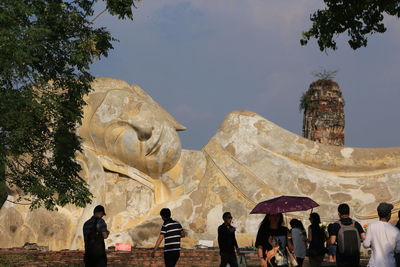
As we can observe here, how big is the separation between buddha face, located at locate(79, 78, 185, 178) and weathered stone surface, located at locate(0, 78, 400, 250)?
0.07 ft

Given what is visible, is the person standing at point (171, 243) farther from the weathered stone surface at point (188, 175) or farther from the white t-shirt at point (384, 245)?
Answer: the weathered stone surface at point (188, 175)

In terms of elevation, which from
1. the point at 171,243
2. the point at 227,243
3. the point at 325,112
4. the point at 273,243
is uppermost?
the point at 325,112

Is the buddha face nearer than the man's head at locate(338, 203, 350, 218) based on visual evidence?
No

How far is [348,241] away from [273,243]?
861mm

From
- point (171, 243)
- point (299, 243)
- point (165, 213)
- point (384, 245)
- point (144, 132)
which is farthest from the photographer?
point (144, 132)

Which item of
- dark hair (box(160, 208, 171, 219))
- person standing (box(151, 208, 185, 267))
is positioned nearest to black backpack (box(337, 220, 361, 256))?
person standing (box(151, 208, 185, 267))

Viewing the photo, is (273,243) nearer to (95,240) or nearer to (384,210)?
(384,210)

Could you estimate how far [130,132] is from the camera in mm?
16797

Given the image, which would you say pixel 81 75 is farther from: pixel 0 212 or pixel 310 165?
pixel 310 165

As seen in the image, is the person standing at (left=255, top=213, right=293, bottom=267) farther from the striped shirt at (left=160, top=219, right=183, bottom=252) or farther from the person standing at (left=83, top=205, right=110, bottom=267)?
the person standing at (left=83, top=205, right=110, bottom=267)

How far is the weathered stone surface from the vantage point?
53.3ft

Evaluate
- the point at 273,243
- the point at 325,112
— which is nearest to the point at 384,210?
the point at 273,243

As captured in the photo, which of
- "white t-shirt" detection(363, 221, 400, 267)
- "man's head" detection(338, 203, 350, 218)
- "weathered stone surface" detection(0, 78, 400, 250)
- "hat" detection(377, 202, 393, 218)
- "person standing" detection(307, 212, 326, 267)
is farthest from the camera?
"weathered stone surface" detection(0, 78, 400, 250)

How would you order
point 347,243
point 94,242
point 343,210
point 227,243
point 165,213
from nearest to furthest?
point 347,243 → point 343,210 → point 94,242 → point 165,213 → point 227,243
